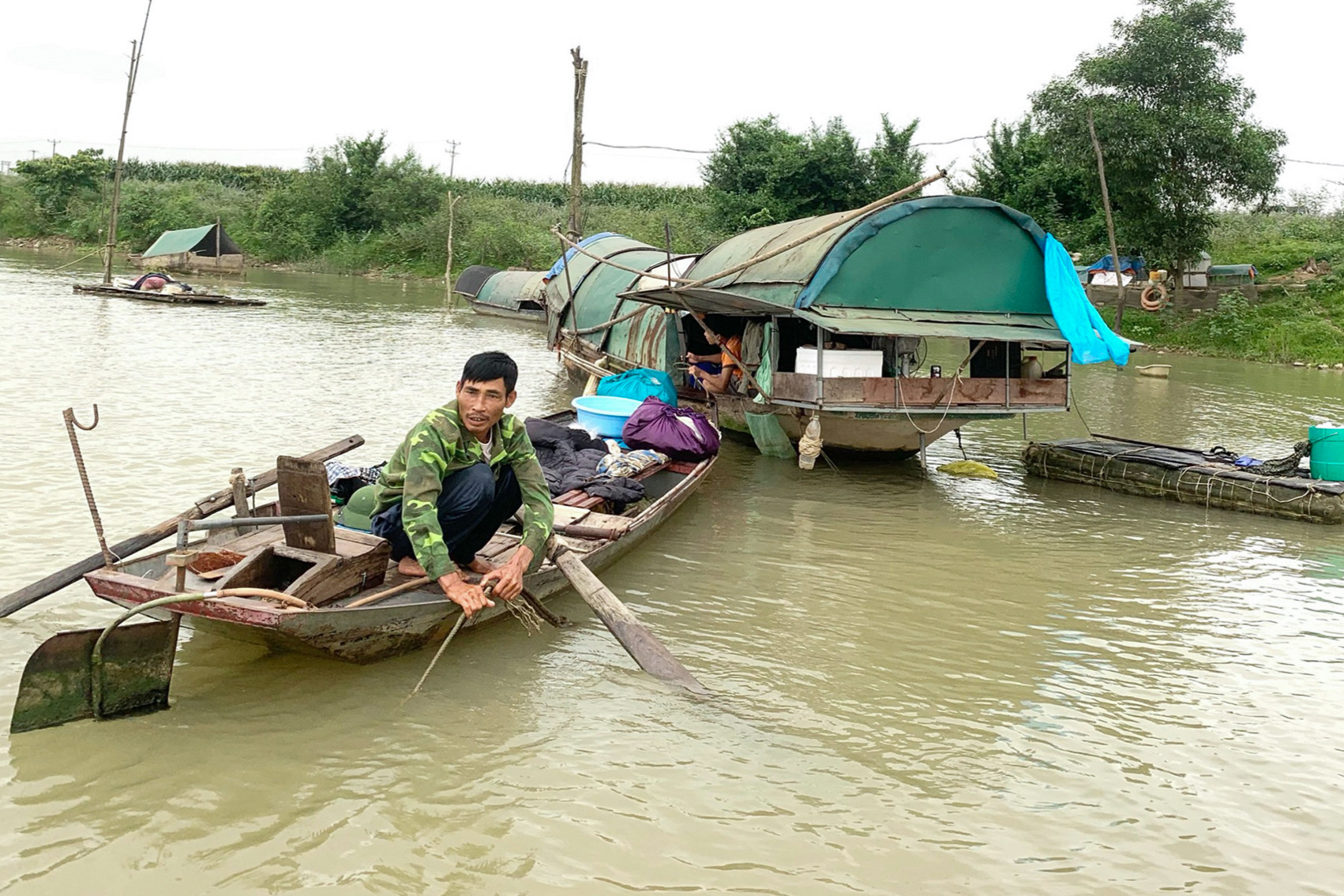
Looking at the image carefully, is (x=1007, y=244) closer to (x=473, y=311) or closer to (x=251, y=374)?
(x=251, y=374)

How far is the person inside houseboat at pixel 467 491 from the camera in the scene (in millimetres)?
4531

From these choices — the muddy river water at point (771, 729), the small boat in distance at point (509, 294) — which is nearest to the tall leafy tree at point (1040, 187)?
the small boat in distance at point (509, 294)

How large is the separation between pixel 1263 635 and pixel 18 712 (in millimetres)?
6694

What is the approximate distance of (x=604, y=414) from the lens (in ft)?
31.8

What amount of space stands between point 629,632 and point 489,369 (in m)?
1.40

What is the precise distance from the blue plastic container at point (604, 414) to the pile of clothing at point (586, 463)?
0.51 metres

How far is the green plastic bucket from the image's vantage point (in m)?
9.32

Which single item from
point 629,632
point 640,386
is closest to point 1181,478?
point 640,386

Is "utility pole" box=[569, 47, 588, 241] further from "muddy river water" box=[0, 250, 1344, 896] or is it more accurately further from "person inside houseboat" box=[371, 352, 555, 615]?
"person inside houseboat" box=[371, 352, 555, 615]

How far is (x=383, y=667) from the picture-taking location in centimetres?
495

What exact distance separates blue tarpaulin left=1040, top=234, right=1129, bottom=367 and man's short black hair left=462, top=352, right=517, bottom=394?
24.0 ft

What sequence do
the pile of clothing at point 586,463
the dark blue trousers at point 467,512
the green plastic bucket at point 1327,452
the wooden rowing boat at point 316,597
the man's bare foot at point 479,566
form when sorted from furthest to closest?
the green plastic bucket at point 1327,452, the pile of clothing at point 586,463, the man's bare foot at point 479,566, the dark blue trousers at point 467,512, the wooden rowing boat at point 316,597

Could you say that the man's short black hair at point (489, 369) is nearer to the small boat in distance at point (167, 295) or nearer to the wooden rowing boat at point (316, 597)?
the wooden rowing boat at point (316, 597)

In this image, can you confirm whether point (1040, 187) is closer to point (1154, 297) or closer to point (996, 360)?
point (1154, 297)
